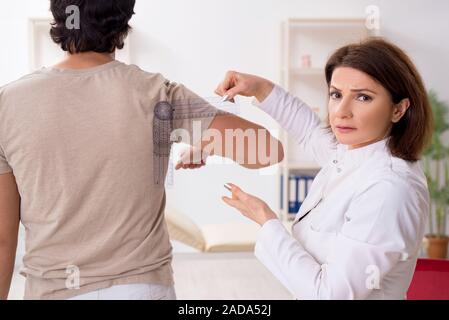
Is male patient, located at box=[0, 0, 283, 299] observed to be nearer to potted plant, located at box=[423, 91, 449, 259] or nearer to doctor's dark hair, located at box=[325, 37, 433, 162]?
doctor's dark hair, located at box=[325, 37, 433, 162]

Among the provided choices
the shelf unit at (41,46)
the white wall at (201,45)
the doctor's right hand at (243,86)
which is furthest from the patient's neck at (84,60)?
the shelf unit at (41,46)

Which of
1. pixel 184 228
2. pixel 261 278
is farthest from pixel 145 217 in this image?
pixel 261 278

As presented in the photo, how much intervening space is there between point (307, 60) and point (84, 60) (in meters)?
2.32

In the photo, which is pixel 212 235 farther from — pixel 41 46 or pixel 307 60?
pixel 307 60

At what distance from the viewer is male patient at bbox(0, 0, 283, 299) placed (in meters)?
0.85

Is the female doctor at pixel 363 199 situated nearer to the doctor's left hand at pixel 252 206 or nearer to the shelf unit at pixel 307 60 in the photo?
the doctor's left hand at pixel 252 206

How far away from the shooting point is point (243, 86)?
109cm

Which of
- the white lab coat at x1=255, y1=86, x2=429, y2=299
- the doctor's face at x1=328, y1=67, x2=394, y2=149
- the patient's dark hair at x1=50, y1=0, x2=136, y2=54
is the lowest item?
the white lab coat at x1=255, y1=86, x2=429, y2=299

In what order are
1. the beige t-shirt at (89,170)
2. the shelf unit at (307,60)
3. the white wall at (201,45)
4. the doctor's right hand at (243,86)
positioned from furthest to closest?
the shelf unit at (307,60), the white wall at (201,45), the doctor's right hand at (243,86), the beige t-shirt at (89,170)

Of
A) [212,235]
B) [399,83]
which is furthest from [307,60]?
[399,83]

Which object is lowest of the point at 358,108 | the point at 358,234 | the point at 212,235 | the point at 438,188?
the point at 438,188

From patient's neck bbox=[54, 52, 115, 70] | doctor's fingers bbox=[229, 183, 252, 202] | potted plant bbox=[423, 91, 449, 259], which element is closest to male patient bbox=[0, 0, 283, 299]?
patient's neck bbox=[54, 52, 115, 70]

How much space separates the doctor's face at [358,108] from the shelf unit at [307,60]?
1.55 m

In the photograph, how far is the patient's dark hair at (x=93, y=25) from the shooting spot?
2.83ft
